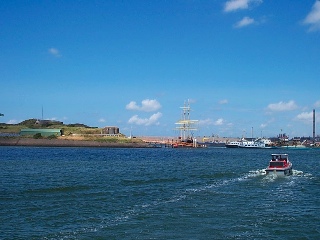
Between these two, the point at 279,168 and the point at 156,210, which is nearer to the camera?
the point at 156,210

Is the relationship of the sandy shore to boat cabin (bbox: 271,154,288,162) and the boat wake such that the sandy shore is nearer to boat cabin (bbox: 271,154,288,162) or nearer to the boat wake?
boat cabin (bbox: 271,154,288,162)

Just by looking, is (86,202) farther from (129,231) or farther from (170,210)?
Result: (129,231)

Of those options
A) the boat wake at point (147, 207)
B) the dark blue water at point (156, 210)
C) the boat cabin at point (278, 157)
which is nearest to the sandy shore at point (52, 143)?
the boat cabin at point (278, 157)

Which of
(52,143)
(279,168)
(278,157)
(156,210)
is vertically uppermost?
(52,143)

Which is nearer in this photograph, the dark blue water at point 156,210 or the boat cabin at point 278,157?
the dark blue water at point 156,210

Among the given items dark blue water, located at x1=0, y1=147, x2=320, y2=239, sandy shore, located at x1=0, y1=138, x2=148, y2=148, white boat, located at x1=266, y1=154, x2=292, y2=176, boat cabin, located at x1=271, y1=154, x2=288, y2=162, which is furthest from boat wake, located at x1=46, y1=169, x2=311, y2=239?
sandy shore, located at x1=0, y1=138, x2=148, y2=148

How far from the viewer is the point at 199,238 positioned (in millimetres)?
18172

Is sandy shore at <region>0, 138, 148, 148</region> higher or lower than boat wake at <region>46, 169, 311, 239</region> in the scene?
higher

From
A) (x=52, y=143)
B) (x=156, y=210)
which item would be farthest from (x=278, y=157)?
(x=52, y=143)

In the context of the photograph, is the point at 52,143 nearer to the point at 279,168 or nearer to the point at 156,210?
the point at 279,168

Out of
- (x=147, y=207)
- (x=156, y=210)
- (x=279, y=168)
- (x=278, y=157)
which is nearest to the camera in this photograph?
(x=156, y=210)

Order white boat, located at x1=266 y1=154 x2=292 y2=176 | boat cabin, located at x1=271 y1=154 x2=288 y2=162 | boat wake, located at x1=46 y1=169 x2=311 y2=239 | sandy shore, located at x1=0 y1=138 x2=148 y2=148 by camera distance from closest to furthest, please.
→ boat wake, located at x1=46 y1=169 x2=311 y2=239, white boat, located at x1=266 y1=154 x2=292 y2=176, boat cabin, located at x1=271 y1=154 x2=288 y2=162, sandy shore, located at x1=0 y1=138 x2=148 y2=148

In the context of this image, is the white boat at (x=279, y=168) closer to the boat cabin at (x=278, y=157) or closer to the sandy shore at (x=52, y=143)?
the boat cabin at (x=278, y=157)

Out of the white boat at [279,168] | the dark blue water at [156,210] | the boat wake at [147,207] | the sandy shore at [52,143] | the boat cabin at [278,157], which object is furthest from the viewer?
the sandy shore at [52,143]
